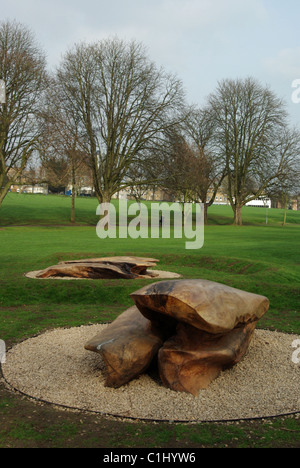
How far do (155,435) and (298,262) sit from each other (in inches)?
663

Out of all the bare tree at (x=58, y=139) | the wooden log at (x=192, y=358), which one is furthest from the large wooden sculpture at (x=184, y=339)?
the bare tree at (x=58, y=139)

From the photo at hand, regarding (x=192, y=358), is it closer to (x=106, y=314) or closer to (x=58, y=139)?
(x=106, y=314)

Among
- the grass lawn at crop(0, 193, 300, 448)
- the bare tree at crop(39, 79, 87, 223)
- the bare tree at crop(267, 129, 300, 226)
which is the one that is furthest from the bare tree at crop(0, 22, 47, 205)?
the bare tree at crop(267, 129, 300, 226)

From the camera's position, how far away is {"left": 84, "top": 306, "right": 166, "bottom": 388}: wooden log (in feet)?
21.9

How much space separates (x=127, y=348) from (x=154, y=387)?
0.66 m

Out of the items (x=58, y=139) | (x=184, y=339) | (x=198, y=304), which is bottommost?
(x=184, y=339)

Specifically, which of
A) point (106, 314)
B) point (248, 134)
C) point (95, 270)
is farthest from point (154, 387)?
point (248, 134)

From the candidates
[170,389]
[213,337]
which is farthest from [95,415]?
[213,337]

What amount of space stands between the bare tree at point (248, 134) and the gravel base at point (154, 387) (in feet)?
167

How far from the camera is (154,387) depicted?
21.9 ft

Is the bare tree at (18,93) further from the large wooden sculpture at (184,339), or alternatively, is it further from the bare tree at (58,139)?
the large wooden sculpture at (184,339)

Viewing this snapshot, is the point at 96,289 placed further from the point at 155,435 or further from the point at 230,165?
the point at 230,165
